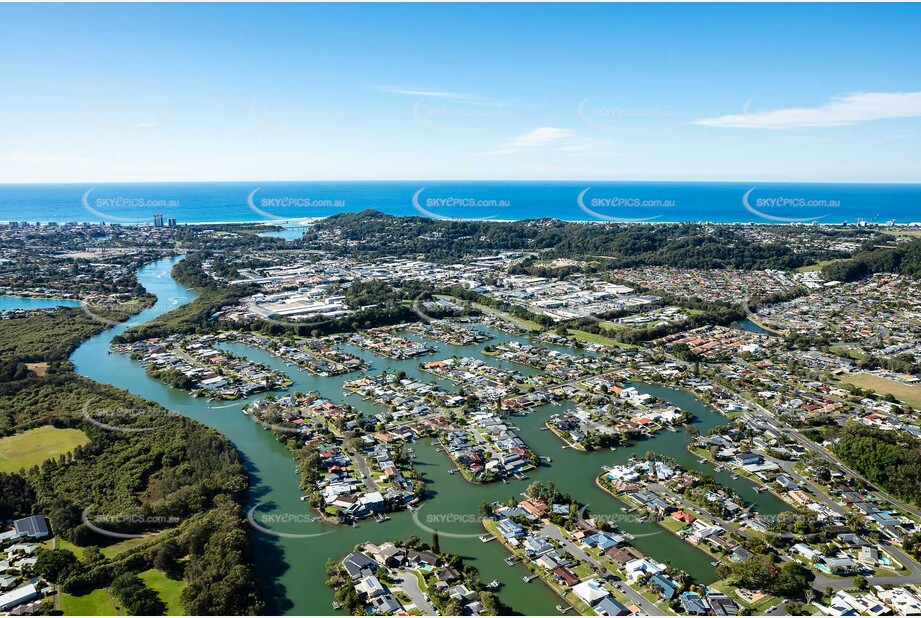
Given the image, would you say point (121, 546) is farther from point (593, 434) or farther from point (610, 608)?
point (593, 434)

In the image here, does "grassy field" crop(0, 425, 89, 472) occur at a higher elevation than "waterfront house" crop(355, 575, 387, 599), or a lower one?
higher

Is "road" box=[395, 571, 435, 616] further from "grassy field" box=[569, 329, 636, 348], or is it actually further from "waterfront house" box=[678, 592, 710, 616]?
"grassy field" box=[569, 329, 636, 348]

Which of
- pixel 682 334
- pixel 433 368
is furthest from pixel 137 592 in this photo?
pixel 682 334

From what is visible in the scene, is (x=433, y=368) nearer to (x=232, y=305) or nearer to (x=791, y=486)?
(x=791, y=486)

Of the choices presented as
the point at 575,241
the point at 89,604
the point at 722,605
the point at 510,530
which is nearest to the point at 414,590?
the point at 510,530

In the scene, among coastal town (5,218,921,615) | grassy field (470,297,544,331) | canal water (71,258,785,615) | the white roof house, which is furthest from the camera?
grassy field (470,297,544,331)

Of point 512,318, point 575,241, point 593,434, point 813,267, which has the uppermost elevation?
point 575,241

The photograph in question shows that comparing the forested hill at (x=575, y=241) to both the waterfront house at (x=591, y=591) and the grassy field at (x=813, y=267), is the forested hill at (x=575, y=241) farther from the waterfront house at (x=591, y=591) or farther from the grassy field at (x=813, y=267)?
the waterfront house at (x=591, y=591)

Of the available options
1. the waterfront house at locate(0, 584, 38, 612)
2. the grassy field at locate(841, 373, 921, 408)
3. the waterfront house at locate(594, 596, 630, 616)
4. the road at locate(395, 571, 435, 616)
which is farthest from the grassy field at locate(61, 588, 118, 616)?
the grassy field at locate(841, 373, 921, 408)

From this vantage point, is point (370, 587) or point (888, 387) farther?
point (888, 387)
